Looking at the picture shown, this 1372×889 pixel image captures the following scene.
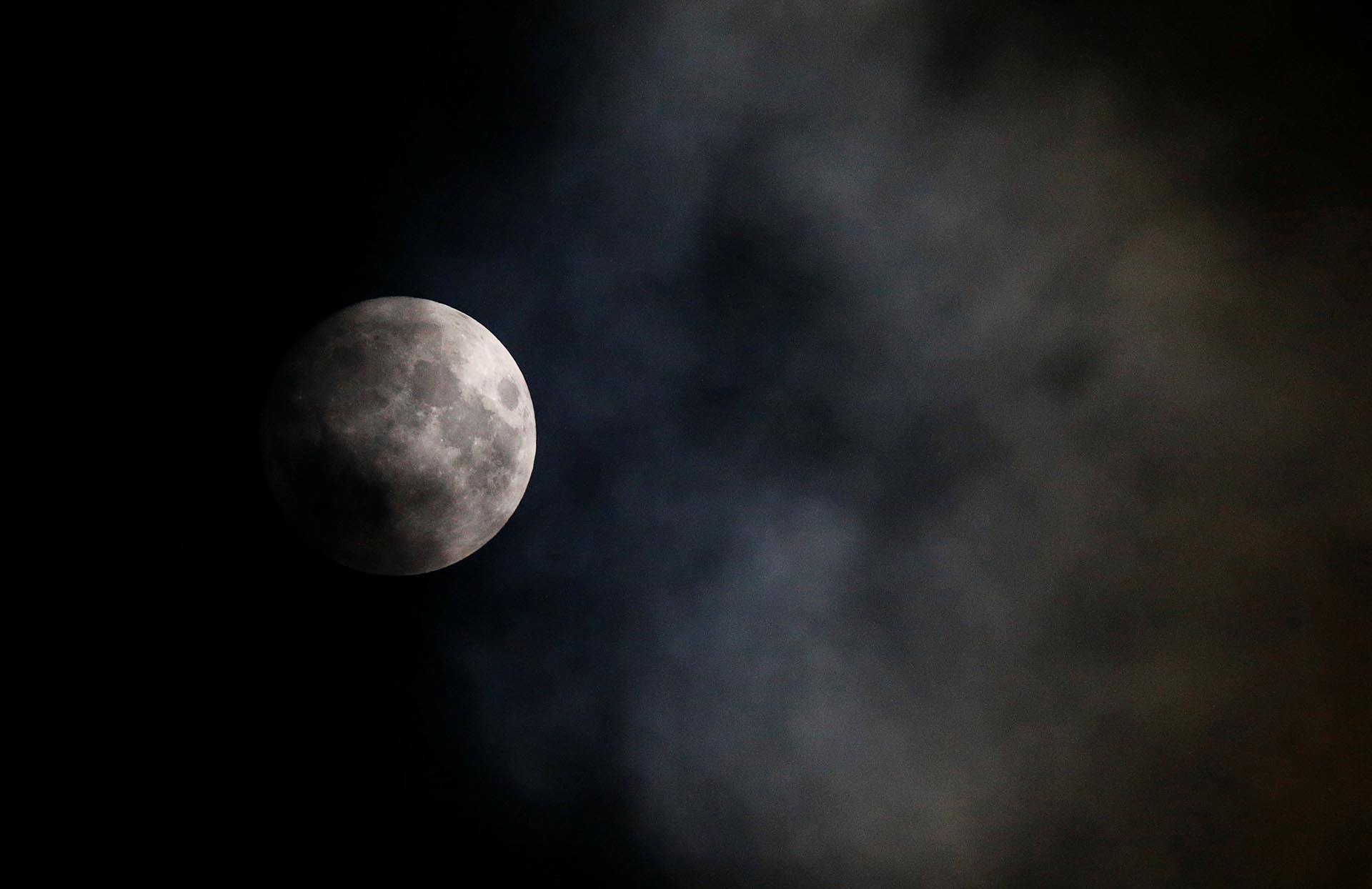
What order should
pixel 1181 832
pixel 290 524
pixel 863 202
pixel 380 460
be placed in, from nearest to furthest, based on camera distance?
pixel 380 460 < pixel 290 524 < pixel 1181 832 < pixel 863 202

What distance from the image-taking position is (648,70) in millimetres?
5605

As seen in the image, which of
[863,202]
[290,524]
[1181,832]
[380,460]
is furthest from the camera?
[863,202]

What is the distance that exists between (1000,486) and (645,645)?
2.94 m

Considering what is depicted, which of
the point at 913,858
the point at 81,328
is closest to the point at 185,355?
the point at 81,328

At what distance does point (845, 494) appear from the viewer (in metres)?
5.68

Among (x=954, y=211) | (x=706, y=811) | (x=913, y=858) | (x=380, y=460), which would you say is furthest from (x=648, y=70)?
(x=913, y=858)

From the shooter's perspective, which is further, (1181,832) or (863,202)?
(863,202)

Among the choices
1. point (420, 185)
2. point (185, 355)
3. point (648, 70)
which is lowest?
point (185, 355)

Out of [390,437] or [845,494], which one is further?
[845,494]

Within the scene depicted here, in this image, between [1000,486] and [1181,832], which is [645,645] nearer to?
[1000,486]

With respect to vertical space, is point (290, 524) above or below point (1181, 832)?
above

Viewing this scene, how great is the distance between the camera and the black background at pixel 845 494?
5059mm

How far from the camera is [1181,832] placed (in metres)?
5.18

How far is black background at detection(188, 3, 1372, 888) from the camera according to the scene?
5.06 meters
